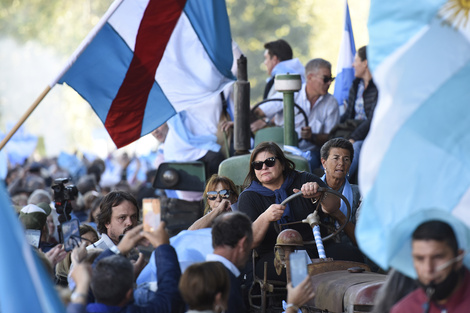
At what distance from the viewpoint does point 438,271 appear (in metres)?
4.02

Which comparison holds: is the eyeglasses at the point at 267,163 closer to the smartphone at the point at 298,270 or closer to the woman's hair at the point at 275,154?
the woman's hair at the point at 275,154

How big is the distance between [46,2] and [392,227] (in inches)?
1813

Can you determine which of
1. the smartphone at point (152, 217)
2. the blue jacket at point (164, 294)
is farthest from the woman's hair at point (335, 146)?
the blue jacket at point (164, 294)

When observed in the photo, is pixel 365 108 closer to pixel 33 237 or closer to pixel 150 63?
pixel 150 63

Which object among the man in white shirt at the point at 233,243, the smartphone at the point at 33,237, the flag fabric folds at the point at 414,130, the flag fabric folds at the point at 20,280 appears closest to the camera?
the flag fabric folds at the point at 20,280

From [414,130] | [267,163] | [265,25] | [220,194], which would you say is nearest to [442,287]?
[414,130]

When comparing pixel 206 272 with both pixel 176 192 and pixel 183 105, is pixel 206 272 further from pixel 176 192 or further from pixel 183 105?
pixel 176 192

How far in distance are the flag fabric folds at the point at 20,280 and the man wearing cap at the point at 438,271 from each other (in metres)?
1.68

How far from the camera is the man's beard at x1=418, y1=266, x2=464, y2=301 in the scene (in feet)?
13.2

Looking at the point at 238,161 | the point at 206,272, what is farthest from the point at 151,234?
the point at 238,161

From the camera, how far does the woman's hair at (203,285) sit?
14.9 ft

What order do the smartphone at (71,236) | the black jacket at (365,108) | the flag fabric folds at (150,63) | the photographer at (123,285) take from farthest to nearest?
the black jacket at (365,108), the flag fabric folds at (150,63), the smartphone at (71,236), the photographer at (123,285)

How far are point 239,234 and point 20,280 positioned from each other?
58.2 inches

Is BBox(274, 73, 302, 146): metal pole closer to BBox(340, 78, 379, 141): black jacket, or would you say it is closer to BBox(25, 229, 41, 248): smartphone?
BBox(340, 78, 379, 141): black jacket
